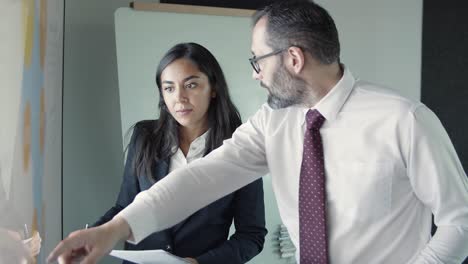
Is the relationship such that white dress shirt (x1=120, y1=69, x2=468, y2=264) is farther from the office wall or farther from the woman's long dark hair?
the office wall

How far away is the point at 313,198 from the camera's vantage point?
1.27 meters

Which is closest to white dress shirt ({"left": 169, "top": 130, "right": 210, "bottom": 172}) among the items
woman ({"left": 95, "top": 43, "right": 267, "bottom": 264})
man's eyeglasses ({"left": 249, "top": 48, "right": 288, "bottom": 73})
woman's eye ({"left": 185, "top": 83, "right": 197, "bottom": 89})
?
woman ({"left": 95, "top": 43, "right": 267, "bottom": 264})

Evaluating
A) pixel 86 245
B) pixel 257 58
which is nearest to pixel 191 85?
pixel 257 58

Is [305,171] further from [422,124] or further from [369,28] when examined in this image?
[369,28]

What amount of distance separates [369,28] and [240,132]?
1854mm

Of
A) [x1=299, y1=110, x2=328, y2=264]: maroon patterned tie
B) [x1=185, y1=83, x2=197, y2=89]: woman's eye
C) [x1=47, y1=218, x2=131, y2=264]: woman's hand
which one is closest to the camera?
[x1=47, y1=218, x2=131, y2=264]: woman's hand

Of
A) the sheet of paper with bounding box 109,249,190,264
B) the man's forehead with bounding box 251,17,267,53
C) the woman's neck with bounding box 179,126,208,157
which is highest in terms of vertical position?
the man's forehead with bounding box 251,17,267,53

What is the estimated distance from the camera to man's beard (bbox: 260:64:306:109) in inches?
51.4

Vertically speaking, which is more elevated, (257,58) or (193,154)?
(257,58)

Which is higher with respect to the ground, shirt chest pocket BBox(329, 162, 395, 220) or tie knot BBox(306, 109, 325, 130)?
tie knot BBox(306, 109, 325, 130)

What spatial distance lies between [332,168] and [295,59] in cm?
29

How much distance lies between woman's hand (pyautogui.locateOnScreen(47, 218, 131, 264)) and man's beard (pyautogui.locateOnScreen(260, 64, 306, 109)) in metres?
0.54

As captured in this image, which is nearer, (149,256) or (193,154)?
(149,256)

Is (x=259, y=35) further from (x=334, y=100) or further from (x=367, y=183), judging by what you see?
(x=367, y=183)
